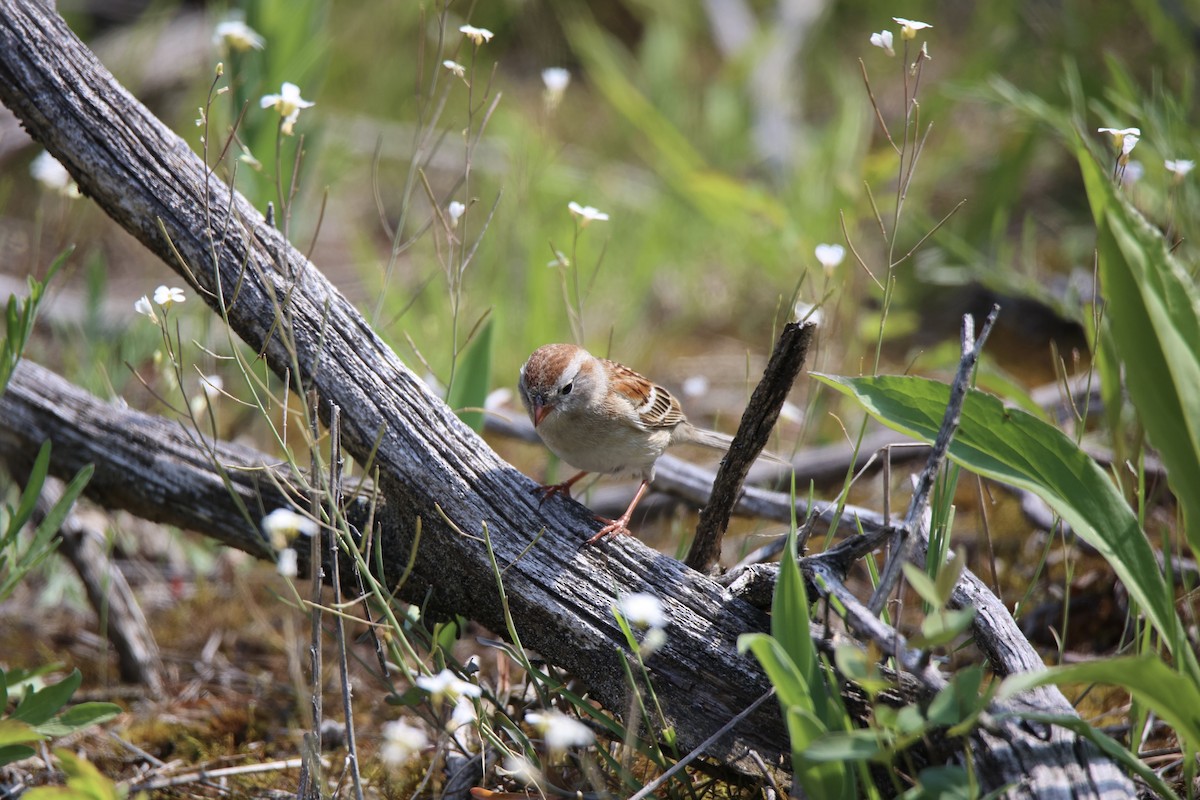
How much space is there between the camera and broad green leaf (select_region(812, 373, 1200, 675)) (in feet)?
6.56

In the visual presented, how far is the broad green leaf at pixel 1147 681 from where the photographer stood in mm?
1697

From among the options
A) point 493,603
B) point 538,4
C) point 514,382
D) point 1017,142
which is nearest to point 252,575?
point 514,382

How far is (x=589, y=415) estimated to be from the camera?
10.4 ft

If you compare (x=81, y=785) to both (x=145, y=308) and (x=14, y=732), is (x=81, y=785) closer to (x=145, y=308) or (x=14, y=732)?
(x=14, y=732)

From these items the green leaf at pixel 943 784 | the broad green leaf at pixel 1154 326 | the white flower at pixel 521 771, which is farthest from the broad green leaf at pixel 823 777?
the broad green leaf at pixel 1154 326

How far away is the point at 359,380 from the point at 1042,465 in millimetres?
1656

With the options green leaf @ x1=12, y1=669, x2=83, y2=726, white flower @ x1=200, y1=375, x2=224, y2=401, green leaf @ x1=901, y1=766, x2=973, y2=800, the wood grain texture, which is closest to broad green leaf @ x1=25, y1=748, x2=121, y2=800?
green leaf @ x1=12, y1=669, x2=83, y2=726

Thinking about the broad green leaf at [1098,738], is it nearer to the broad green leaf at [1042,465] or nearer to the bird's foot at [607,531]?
the broad green leaf at [1042,465]

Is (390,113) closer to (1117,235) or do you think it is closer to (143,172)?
(143,172)

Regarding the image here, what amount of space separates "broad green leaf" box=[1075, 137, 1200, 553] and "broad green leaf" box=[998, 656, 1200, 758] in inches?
16.6

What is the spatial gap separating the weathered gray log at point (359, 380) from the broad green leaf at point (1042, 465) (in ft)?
2.07

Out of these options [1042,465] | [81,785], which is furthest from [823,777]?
[81,785]

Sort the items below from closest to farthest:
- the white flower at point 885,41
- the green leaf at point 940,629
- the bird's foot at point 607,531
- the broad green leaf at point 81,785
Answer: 1. the green leaf at point 940,629
2. the broad green leaf at point 81,785
3. the white flower at point 885,41
4. the bird's foot at point 607,531

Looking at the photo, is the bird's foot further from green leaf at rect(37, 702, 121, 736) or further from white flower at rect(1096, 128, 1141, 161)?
white flower at rect(1096, 128, 1141, 161)
